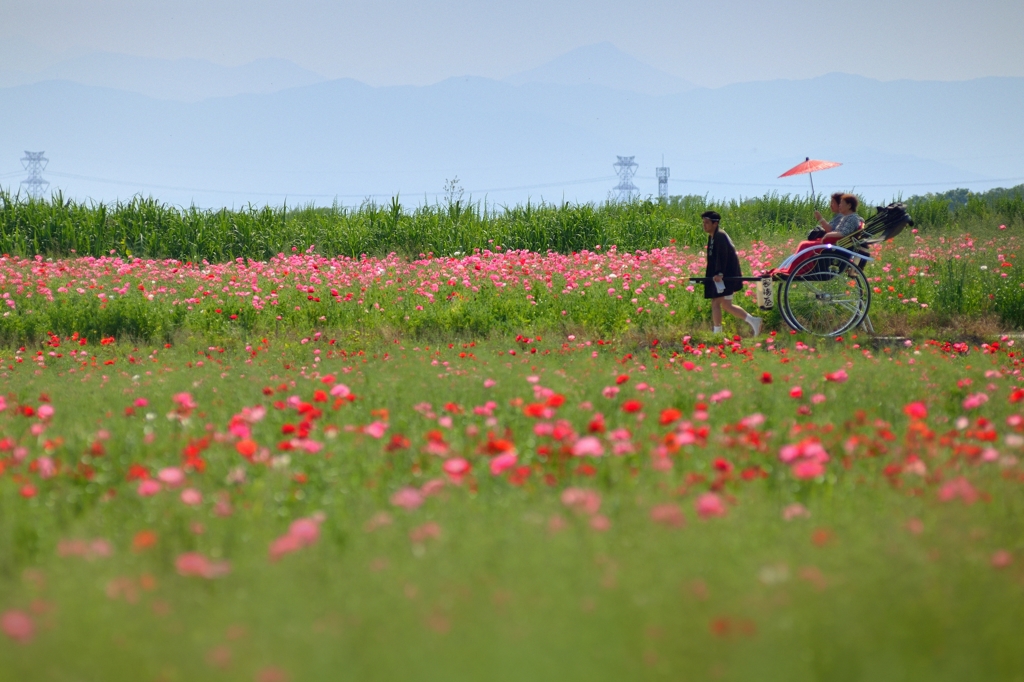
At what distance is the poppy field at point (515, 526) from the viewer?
2.08m

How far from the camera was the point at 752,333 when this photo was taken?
9.83m

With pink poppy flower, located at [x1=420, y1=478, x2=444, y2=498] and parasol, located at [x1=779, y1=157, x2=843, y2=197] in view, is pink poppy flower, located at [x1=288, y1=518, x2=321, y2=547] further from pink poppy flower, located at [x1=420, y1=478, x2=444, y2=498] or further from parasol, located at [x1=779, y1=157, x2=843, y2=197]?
parasol, located at [x1=779, y1=157, x2=843, y2=197]

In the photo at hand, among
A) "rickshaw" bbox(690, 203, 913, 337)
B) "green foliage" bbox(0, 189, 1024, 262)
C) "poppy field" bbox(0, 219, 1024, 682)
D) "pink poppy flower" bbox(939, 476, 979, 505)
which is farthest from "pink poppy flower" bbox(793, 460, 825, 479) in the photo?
"green foliage" bbox(0, 189, 1024, 262)

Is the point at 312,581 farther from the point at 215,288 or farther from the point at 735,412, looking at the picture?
the point at 215,288

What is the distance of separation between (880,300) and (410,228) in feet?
31.9

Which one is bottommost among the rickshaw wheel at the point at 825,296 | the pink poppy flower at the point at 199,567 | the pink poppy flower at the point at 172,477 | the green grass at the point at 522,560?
the green grass at the point at 522,560

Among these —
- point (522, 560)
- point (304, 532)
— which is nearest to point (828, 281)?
point (522, 560)

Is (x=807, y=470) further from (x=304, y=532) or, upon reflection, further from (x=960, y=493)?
(x=304, y=532)

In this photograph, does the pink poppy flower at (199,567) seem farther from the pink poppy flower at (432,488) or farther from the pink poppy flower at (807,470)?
the pink poppy flower at (807,470)

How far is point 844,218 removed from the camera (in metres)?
9.62

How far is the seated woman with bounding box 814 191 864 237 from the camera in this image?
9.57m

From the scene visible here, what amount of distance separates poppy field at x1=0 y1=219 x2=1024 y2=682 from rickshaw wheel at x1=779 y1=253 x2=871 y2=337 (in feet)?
8.04

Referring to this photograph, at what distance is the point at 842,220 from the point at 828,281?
2.45ft

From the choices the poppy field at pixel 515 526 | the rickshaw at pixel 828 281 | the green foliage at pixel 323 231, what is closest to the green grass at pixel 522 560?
the poppy field at pixel 515 526
